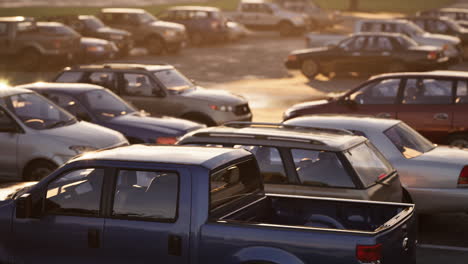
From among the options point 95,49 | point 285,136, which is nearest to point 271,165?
point 285,136

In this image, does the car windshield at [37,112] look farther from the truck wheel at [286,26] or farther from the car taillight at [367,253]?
the truck wheel at [286,26]

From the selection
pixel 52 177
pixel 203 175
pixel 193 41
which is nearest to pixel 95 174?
pixel 52 177

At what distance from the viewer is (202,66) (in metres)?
32.1

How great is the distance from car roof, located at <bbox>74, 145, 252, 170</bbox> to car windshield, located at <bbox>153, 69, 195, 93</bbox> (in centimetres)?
970

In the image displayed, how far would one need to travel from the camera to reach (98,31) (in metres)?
33.6

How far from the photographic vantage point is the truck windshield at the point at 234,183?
7.67 meters

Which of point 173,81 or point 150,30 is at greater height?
point 173,81

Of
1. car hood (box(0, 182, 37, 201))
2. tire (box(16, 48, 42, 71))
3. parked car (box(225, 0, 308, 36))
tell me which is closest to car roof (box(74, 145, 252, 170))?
car hood (box(0, 182, 37, 201))

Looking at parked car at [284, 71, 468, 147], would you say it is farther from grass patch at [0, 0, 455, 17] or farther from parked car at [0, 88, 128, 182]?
→ grass patch at [0, 0, 455, 17]

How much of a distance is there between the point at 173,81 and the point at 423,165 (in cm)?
800

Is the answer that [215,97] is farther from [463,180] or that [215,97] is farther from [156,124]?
[463,180]

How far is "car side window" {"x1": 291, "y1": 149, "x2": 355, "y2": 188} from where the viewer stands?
9805mm

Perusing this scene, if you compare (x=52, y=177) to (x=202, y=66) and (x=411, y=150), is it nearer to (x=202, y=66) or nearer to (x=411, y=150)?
(x=411, y=150)

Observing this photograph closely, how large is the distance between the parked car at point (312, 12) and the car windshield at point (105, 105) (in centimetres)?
3170
